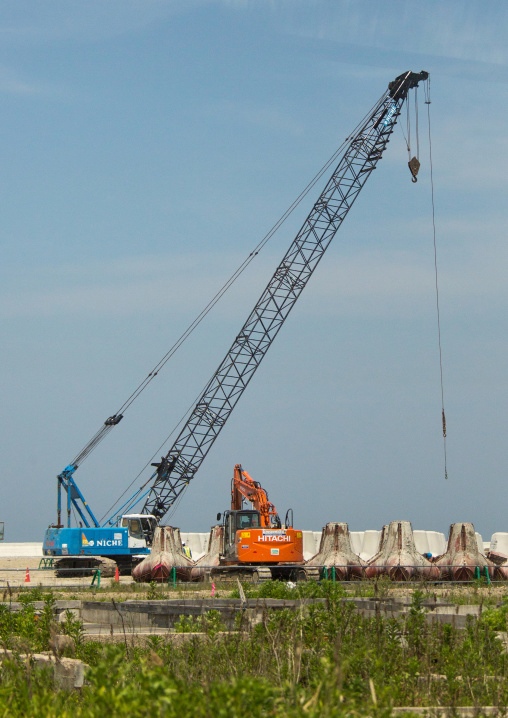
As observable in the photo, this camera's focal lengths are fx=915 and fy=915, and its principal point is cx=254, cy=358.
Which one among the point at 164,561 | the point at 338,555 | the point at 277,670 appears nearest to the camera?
the point at 277,670

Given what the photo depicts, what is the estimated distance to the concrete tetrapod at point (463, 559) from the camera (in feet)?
98.7

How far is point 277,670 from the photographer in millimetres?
9070

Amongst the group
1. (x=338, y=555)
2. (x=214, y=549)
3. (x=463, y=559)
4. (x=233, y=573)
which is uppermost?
(x=214, y=549)

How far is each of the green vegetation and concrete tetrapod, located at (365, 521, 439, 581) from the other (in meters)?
16.6

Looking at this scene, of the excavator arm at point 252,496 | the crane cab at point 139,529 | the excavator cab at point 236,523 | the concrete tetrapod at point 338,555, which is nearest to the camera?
the concrete tetrapod at point 338,555

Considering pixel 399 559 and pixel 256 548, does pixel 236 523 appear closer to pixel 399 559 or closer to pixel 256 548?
pixel 256 548

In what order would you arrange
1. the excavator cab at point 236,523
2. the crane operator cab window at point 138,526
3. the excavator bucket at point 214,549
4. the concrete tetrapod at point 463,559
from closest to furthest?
1. the concrete tetrapod at point 463,559
2. the excavator cab at point 236,523
3. the excavator bucket at point 214,549
4. the crane operator cab window at point 138,526

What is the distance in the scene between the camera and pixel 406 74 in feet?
185

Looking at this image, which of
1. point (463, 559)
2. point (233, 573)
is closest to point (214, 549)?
point (233, 573)

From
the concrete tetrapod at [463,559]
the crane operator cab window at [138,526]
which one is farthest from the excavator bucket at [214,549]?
the concrete tetrapod at [463,559]

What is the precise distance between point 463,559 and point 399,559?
2.11 meters

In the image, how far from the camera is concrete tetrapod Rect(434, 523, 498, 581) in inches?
1185

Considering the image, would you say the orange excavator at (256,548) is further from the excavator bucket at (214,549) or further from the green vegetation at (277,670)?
the green vegetation at (277,670)

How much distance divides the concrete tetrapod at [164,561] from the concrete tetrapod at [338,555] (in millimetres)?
4536
